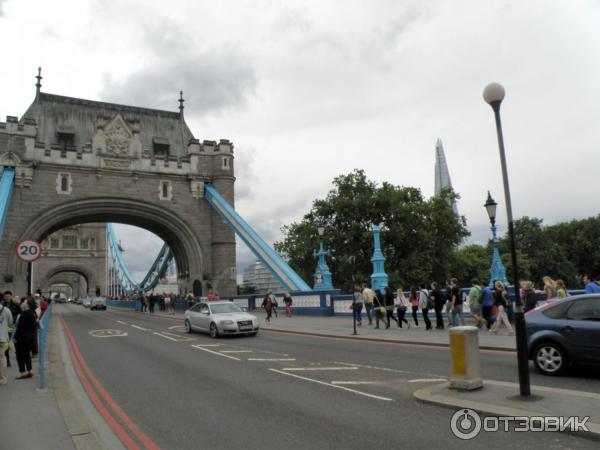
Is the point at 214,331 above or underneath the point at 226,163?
underneath

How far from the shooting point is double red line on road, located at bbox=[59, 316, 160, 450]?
5.37 metres

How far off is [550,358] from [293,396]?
14.7 feet

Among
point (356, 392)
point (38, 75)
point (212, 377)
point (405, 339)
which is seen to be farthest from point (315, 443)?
point (38, 75)

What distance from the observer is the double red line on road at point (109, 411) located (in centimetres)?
537

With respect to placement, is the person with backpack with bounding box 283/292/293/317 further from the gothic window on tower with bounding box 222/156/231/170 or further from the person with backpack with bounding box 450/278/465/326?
the gothic window on tower with bounding box 222/156/231/170

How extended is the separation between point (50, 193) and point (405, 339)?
2835 cm

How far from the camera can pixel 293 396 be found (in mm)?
7211

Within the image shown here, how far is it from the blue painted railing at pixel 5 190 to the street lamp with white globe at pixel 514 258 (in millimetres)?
29515

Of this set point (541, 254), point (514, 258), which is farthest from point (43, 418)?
point (541, 254)

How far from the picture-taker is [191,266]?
3634 centimetres

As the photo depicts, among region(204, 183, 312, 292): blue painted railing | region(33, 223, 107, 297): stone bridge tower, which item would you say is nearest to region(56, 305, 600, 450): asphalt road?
region(204, 183, 312, 292): blue painted railing

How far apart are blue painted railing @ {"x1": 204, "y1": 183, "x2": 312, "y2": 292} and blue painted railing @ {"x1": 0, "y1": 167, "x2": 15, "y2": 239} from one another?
1327 centimetres

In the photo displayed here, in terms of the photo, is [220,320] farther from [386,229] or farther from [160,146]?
[386,229]

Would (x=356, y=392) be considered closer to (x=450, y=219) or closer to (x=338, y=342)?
(x=338, y=342)
